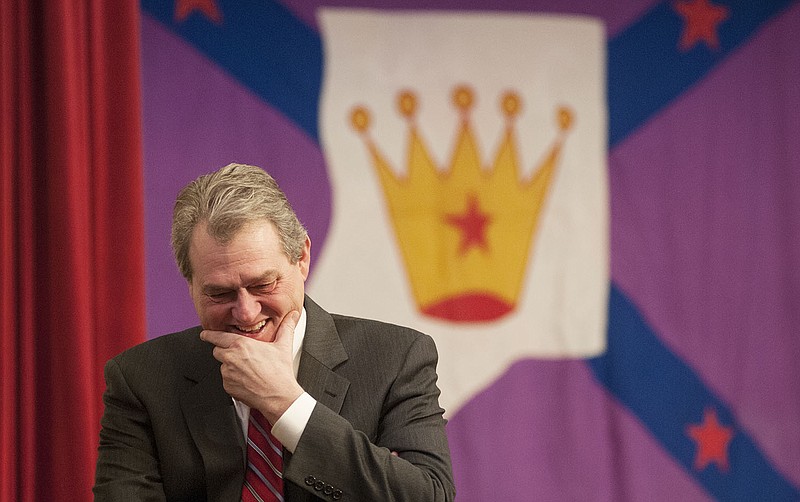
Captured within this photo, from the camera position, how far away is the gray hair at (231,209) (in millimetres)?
1640

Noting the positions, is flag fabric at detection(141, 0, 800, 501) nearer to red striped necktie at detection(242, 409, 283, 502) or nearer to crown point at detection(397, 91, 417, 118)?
crown point at detection(397, 91, 417, 118)

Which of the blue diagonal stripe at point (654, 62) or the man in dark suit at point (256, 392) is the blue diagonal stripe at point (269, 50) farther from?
the man in dark suit at point (256, 392)

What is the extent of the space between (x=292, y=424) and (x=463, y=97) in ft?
5.41

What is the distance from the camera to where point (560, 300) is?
3047 millimetres

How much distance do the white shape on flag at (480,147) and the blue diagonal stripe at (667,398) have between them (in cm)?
7

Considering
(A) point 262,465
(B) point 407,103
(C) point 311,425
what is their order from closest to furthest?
(C) point 311,425 < (A) point 262,465 < (B) point 407,103

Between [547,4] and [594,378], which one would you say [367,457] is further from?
[547,4]

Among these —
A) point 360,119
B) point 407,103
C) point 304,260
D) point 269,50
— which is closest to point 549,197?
point 407,103

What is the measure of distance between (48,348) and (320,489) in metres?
1.05

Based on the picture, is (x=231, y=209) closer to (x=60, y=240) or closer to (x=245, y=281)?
(x=245, y=281)

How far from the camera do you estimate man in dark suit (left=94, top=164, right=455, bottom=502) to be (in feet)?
5.14

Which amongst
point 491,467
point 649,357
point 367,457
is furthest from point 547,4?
point 367,457

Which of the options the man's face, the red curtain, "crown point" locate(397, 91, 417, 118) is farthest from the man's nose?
"crown point" locate(397, 91, 417, 118)

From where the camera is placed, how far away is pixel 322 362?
1736mm
